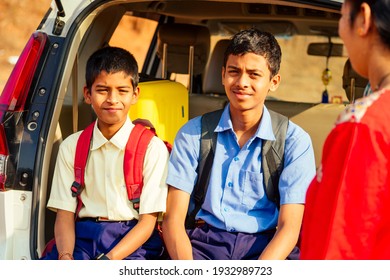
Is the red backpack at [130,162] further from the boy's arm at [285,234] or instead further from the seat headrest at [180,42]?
the seat headrest at [180,42]

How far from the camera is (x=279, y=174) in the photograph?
341cm

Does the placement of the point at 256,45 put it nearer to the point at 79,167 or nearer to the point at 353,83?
the point at 79,167

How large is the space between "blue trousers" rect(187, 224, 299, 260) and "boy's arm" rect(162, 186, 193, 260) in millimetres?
52

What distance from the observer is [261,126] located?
11.3ft

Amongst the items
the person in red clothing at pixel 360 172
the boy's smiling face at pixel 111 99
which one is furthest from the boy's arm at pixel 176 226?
the person in red clothing at pixel 360 172

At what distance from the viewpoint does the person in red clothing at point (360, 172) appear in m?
1.78

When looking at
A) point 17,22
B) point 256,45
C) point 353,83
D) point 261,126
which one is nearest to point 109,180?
point 261,126

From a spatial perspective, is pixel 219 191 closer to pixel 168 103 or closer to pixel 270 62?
pixel 270 62

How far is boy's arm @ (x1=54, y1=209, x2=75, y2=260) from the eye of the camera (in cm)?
345

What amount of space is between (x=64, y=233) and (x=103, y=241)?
17 centimetres

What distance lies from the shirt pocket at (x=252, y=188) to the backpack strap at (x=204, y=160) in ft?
0.50

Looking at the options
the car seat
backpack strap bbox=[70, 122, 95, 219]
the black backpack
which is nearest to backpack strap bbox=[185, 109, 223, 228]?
the black backpack

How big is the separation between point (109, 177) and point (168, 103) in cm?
75
